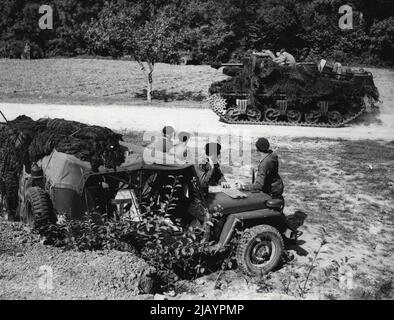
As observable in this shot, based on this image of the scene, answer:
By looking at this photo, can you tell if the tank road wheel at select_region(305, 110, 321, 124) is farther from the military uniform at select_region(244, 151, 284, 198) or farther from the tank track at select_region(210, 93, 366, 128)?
the military uniform at select_region(244, 151, 284, 198)

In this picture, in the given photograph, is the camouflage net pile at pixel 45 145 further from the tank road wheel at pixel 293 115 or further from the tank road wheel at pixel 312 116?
the tank road wheel at pixel 312 116

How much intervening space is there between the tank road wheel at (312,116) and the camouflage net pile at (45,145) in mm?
13221

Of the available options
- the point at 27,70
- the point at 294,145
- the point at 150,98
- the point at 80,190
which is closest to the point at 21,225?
the point at 80,190

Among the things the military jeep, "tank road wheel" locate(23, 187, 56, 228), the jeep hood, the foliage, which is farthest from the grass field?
the foliage

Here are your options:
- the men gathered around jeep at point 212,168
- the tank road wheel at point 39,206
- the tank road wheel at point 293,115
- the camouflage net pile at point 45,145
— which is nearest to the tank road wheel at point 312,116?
the tank road wheel at point 293,115

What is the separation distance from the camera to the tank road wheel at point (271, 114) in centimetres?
1923

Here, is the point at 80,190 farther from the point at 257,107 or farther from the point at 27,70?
the point at 27,70

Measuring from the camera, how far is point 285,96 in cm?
1905

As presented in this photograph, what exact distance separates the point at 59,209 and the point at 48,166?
0.89m

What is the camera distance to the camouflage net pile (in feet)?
20.9

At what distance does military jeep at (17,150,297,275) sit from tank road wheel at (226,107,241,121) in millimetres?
12270

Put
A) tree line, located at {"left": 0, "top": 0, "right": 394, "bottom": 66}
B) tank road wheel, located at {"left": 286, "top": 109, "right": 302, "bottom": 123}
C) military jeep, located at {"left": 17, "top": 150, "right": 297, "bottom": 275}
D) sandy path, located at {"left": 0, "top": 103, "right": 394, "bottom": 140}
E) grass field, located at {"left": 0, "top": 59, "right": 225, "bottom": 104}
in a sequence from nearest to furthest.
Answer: military jeep, located at {"left": 17, "top": 150, "right": 297, "bottom": 275} → sandy path, located at {"left": 0, "top": 103, "right": 394, "bottom": 140} → tank road wheel, located at {"left": 286, "top": 109, "right": 302, "bottom": 123} → grass field, located at {"left": 0, "top": 59, "right": 225, "bottom": 104} → tree line, located at {"left": 0, "top": 0, "right": 394, "bottom": 66}

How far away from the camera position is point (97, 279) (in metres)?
5.27

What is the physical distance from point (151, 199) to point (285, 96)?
1338 cm
